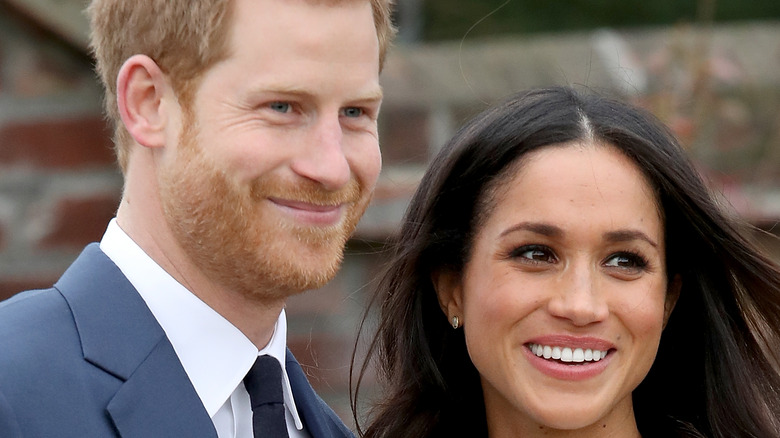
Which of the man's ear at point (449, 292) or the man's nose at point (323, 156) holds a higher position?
the man's nose at point (323, 156)

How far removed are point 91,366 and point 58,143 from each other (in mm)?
1192

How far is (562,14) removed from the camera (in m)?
6.45

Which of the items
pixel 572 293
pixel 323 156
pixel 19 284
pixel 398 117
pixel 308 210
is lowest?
pixel 19 284

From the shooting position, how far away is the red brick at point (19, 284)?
3693 mm

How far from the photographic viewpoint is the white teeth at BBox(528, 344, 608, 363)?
290 centimetres

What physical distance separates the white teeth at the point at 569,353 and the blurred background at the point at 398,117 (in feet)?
3.14

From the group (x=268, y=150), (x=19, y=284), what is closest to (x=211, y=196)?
(x=268, y=150)

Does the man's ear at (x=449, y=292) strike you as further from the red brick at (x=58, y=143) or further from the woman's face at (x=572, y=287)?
the red brick at (x=58, y=143)

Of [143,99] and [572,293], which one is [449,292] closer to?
[572,293]

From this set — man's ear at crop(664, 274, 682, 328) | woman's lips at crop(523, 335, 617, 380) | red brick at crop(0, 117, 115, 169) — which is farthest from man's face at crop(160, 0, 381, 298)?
red brick at crop(0, 117, 115, 169)

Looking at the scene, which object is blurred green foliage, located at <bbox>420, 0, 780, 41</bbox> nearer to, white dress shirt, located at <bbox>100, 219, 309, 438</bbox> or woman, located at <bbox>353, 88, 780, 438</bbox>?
woman, located at <bbox>353, 88, 780, 438</bbox>

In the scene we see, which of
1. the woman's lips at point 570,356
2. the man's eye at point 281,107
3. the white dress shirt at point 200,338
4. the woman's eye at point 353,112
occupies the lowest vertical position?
the woman's lips at point 570,356

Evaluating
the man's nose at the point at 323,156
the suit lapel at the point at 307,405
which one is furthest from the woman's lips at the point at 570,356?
the man's nose at the point at 323,156

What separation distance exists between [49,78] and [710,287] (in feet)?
5.88
